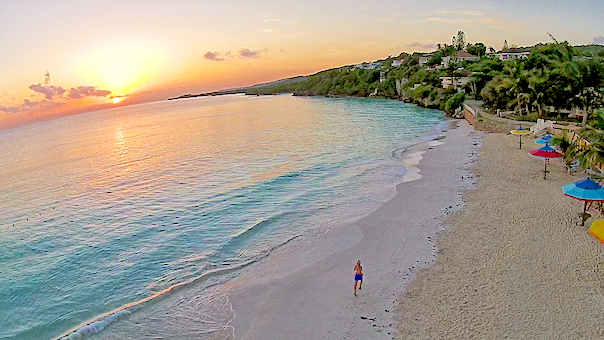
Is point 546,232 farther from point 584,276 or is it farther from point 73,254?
point 73,254

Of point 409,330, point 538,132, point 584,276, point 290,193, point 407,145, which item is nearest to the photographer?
point 409,330

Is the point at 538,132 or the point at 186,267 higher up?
the point at 538,132

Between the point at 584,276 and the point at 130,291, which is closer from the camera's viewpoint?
the point at 584,276

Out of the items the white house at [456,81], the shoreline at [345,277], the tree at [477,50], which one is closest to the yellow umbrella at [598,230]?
the shoreline at [345,277]

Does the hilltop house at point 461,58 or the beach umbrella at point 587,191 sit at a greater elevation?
the hilltop house at point 461,58

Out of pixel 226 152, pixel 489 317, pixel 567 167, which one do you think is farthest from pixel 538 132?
pixel 226 152

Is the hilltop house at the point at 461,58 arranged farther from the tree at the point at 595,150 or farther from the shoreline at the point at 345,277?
the shoreline at the point at 345,277

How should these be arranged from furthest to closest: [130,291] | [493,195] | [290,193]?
[290,193], [493,195], [130,291]
